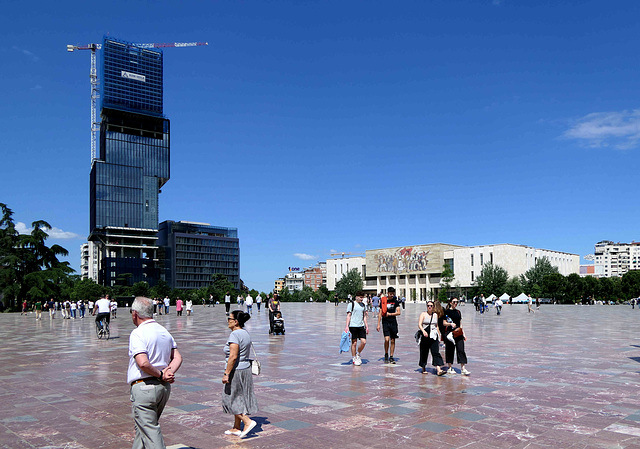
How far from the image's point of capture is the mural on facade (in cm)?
13162

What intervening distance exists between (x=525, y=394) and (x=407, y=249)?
129 meters

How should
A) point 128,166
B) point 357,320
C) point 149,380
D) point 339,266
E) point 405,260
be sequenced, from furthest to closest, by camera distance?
point 339,266 → point 128,166 → point 405,260 → point 357,320 → point 149,380

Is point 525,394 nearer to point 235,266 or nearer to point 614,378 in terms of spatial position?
point 614,378

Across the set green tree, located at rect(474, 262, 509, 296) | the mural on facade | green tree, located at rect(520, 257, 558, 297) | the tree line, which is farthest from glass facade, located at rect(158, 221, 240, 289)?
green tree, located at rect(520, 257, 558, 297)

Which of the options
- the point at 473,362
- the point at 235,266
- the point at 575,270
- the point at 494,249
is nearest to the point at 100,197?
the point at 235,266

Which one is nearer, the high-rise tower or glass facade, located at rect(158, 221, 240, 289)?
the high-rise tower

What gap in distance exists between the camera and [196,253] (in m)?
175

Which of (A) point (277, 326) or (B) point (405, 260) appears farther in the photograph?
(B) point (405, 260)

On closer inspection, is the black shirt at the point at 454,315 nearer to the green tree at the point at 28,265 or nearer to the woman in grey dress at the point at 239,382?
the woman in grey dress at the point at 239,382

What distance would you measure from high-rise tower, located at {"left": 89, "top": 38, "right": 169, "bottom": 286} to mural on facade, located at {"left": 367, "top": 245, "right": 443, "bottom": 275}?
210 ft

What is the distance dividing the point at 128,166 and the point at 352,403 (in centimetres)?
15252

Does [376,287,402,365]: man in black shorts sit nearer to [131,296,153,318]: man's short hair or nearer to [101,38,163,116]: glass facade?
[131,296,153,318]: man's short hair

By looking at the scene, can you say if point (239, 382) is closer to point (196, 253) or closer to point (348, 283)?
point (348, 283)

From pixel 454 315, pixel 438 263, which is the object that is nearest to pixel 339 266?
pixel 438 263
